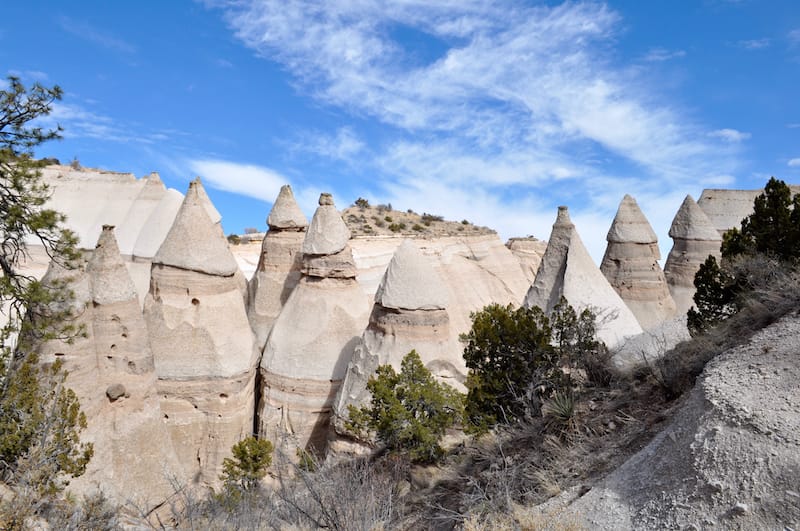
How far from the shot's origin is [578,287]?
42.0ft

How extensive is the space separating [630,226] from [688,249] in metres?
3.25

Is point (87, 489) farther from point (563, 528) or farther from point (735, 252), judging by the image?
point (735, 252)

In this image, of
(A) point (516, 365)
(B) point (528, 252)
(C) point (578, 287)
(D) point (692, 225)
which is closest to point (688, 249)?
(D) point (692, 225)

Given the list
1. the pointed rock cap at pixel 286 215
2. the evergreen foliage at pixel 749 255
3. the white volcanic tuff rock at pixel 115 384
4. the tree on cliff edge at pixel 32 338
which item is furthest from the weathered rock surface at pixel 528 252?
the tree on cliff edge at pixel 32 338

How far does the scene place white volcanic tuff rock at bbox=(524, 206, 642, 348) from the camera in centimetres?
1220

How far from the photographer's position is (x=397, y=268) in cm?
1132

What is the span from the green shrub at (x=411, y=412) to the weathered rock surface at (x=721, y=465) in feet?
11.3

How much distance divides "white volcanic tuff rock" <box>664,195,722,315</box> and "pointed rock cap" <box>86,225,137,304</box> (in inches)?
671

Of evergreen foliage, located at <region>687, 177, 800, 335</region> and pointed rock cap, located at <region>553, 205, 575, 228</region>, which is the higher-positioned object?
pointed rock cap, located at <region>553, 205, 575, 228</region>

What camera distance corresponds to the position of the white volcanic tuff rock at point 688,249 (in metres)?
19.2

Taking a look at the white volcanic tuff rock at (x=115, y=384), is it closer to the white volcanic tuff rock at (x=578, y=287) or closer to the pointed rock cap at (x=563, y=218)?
the white volcanic tuff rock at (x=578, y=287)

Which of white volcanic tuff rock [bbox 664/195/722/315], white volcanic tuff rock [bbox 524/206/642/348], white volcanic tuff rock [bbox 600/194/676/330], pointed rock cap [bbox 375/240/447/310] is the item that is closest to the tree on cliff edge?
pointed rock cap [bbox 375/240/447/310]

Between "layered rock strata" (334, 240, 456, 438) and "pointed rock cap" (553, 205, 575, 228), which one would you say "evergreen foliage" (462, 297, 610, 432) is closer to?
"layered rock strata" (334, 240, 456, 438)

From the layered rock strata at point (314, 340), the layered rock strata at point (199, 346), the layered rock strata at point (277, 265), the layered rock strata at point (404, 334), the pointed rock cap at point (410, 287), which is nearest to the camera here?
the layered rock strata at point (404, 334)
